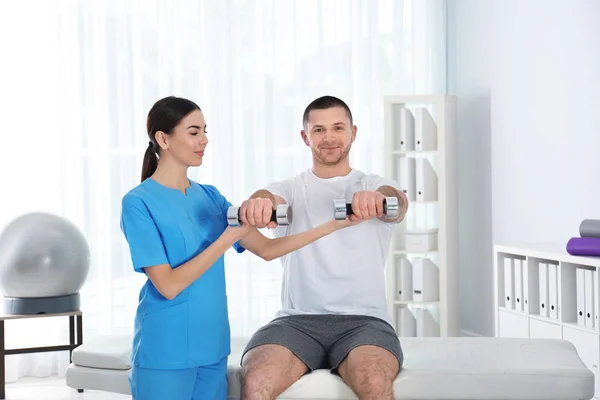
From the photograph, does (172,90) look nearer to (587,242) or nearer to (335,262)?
(335,262)

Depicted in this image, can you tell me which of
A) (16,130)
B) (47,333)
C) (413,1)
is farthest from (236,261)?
(413,1)

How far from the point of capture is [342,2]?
16.1 feet

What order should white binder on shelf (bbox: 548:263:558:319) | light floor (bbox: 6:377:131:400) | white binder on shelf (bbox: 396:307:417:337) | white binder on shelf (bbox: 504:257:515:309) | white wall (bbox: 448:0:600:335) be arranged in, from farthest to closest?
white binder on shelf (bbox: 396:307:417:337), light floor (bbox: 6:377:131:400), white wall (bbox: 448:0:600:335), white binder on shelf (bbox: 504:257:515:309), white binder on shelf (bbox: 548:263:558:319)

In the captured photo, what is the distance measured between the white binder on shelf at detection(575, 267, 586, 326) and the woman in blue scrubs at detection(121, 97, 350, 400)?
1.54m

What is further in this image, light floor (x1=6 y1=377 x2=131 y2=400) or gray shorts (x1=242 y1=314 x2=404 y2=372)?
light floor (x1=6 y1=377 x2=131 y2=400)

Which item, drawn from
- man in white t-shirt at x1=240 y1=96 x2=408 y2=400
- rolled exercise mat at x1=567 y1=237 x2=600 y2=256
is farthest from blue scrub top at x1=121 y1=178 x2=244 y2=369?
rolled exercise mat at x1=567 y1=237 x2=600 y2=256

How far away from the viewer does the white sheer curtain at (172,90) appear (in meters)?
4.47

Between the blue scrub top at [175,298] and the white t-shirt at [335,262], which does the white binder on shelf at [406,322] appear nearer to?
the white t-shirt at [335,262]

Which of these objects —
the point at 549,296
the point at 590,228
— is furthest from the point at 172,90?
the point at 590,228

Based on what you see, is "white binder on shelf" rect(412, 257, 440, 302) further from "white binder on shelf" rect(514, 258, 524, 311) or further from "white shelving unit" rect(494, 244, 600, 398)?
"white binder on shelf" rect(514, 258, 524, 311)

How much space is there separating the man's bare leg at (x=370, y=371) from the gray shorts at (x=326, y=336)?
31mm

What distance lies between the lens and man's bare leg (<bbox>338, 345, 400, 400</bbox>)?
2.17 m

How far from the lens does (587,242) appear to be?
9.81ft

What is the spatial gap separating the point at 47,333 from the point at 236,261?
3.75 feet
